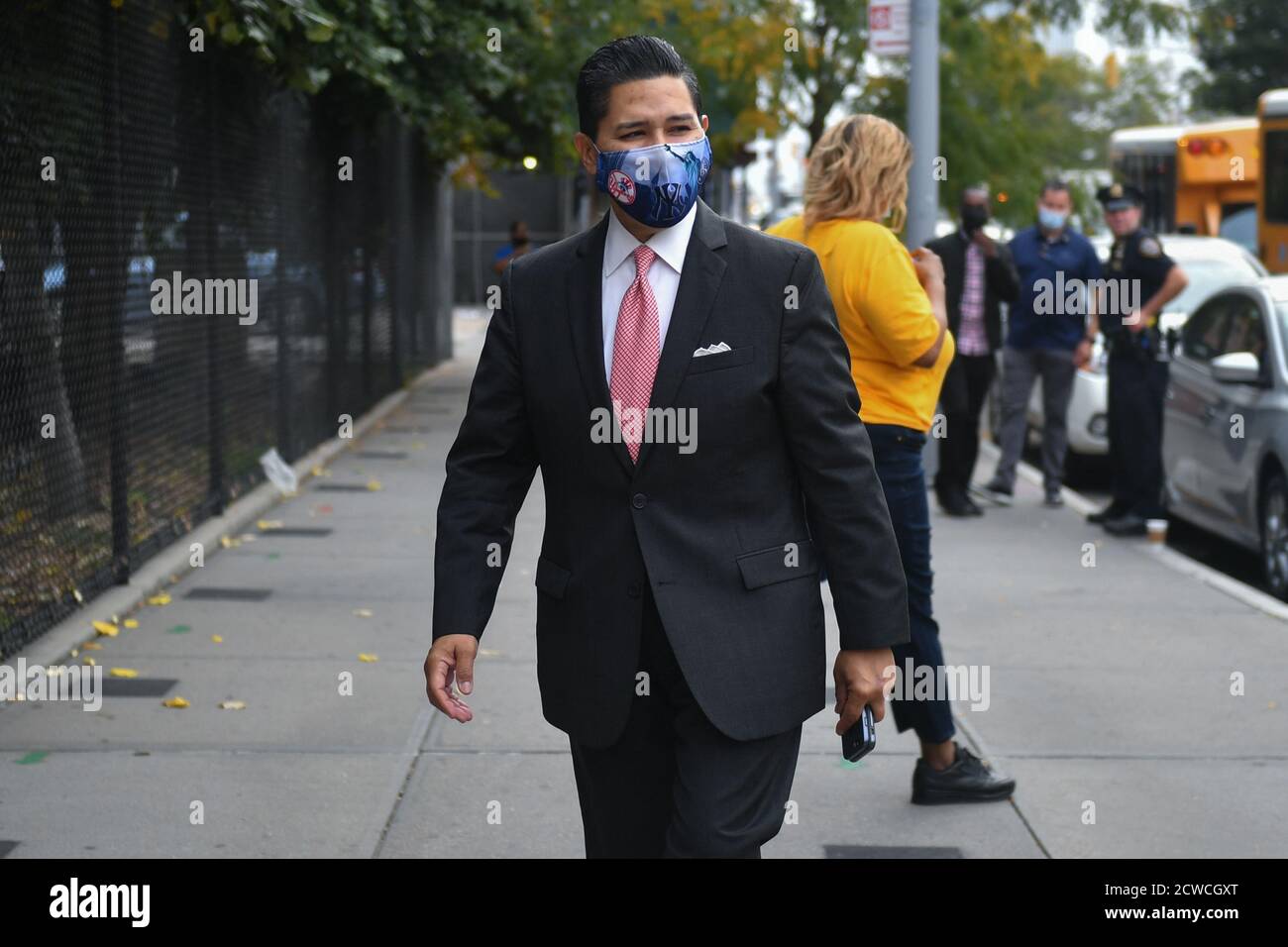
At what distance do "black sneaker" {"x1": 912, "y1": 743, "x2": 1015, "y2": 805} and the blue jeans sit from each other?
213 millimetres

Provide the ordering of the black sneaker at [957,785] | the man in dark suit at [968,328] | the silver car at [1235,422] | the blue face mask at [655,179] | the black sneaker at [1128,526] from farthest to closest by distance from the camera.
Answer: the man in dark suit at [968,328] < the black sneaker at [1128,526] < the silver car at [1235,422] < the black sneaker at [957,785] < the blue face mask at [655,179]

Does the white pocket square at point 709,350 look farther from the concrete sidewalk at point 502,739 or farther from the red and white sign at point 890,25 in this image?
the red and white sign at point 890,25

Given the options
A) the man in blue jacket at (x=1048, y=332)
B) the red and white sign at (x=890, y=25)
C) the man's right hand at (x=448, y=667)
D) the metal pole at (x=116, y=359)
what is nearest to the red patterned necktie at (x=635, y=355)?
the man's right hand at (x=448, y=667)

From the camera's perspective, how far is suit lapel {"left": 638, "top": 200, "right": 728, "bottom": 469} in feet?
10.5

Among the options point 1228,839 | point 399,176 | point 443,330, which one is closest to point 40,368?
point 1228,839

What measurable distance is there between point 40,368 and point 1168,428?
6773 mm

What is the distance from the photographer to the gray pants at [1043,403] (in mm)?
11633

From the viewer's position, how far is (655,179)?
3207 millimetres

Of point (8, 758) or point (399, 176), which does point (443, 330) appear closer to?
point (399, 176)

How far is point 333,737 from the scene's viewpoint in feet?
20.0

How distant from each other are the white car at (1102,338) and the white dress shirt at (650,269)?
30.8ft

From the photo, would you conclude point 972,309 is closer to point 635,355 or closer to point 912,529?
point 912,529

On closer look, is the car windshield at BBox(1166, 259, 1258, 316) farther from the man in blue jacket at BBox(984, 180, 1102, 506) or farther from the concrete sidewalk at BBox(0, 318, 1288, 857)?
the concrete sidewalk at BBox(0, 318, 1288, 857)

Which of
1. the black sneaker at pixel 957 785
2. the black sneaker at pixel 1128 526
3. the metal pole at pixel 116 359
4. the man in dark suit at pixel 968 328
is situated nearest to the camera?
the black sneaker at pixel 957 785
